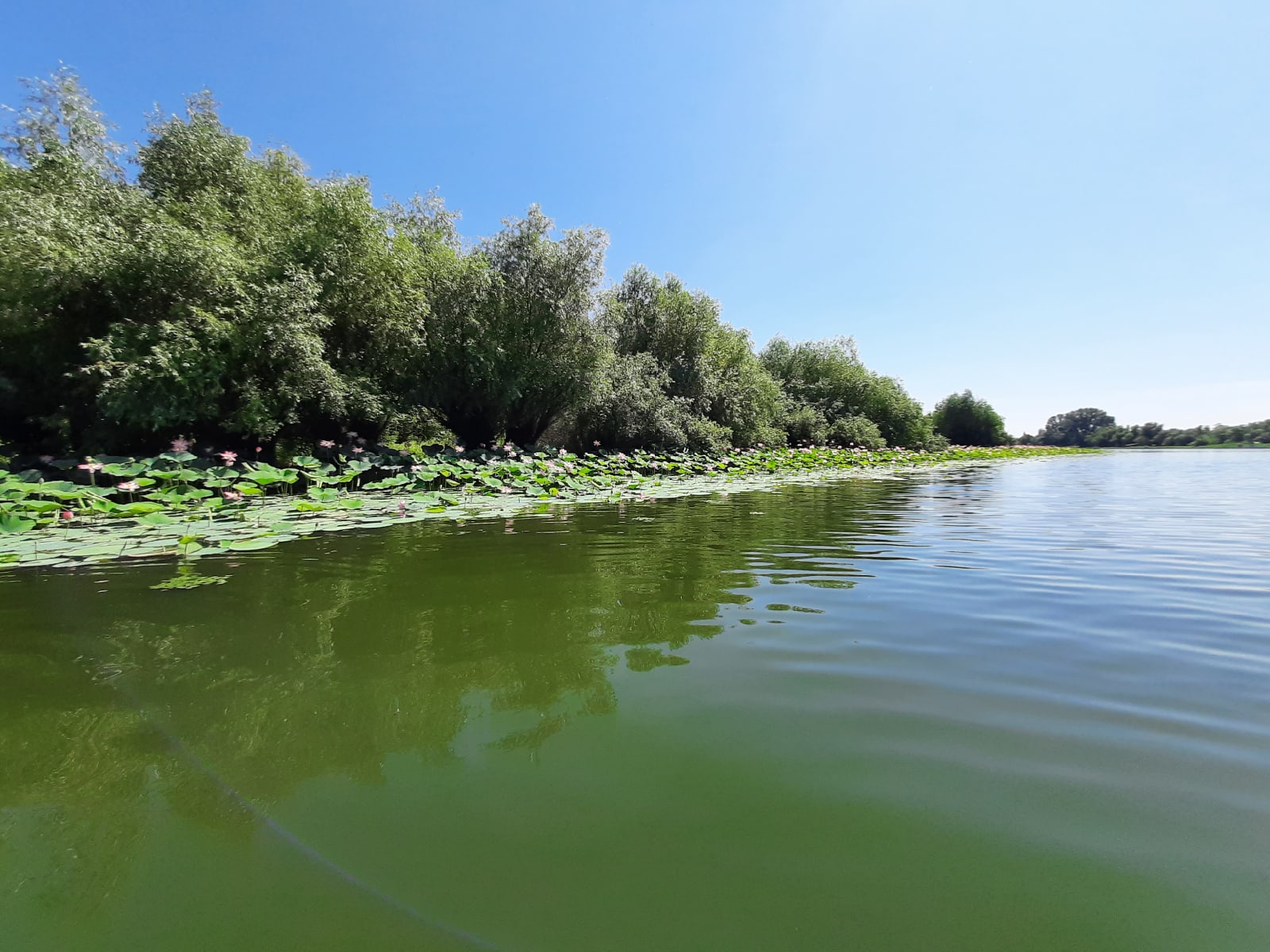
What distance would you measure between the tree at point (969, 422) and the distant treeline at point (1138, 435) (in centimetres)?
1324

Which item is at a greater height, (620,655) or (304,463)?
(304,463)

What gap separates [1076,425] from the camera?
103750 mm

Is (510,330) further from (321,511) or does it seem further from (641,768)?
(641,768)

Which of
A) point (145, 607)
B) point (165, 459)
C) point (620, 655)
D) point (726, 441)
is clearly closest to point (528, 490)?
point (165, 459)

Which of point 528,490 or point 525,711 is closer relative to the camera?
point 525,711

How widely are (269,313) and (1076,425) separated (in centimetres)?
12834

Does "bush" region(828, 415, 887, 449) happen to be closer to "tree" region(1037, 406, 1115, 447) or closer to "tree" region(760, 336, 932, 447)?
"tree" region(760, 336, 932, 447)

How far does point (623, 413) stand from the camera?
2155 centimetres

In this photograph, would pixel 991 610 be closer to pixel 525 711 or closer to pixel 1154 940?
pixel 1154 940

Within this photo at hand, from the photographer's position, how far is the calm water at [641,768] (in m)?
1.31

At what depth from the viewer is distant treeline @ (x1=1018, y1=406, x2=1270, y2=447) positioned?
81375 mm

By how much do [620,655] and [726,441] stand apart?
2277 cm

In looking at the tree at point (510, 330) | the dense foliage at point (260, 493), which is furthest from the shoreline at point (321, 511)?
the tree at point (510, 330)

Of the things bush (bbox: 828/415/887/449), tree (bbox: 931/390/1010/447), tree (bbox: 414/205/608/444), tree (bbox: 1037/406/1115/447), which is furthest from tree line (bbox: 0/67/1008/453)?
tree (bbox: 1037/406/1115/447)
